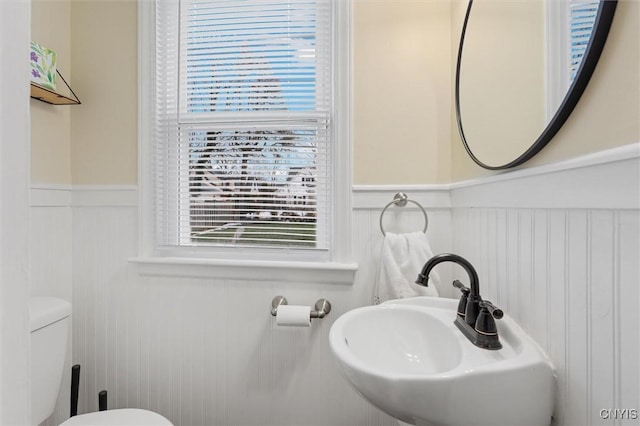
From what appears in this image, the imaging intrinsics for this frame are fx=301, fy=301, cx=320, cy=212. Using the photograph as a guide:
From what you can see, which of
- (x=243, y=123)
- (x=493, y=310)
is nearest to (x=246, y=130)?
(x=243, y=123)

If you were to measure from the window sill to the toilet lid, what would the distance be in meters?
0.50

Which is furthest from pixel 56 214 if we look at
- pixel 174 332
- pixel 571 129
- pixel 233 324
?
pixel 571 129

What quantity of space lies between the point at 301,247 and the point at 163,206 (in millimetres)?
651

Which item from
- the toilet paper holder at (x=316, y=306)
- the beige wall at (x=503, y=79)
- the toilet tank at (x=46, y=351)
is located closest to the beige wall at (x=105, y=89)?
the toilet tank at (x=46, y=351)

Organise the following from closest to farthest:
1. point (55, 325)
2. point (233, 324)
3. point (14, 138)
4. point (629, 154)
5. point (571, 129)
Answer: point (14, 138) → point (629, 154) → point (571, 129) → point (55, 325) → point (233, 324)

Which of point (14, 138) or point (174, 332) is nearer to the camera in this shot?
point (14, 138)

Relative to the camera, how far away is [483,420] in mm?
591

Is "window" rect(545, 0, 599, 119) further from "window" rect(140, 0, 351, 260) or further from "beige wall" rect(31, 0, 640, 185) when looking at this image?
"window" rect(140, 0, 351, 260)

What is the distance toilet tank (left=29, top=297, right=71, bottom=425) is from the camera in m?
1.03

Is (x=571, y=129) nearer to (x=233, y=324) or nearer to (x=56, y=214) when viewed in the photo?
(x=233, y=324)

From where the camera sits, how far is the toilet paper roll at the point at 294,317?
1.11m

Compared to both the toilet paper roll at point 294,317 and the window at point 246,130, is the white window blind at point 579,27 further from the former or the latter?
the toilet paper roll at point 294,317

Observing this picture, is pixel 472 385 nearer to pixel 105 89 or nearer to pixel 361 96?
pixel 361 96

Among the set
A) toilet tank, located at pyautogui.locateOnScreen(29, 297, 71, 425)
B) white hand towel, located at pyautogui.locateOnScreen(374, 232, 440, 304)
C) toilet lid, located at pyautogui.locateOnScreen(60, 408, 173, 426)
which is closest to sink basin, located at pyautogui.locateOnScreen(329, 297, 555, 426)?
white hand towel, located at pyautogui.locateOnScreen(374, 232, 440, 304)
